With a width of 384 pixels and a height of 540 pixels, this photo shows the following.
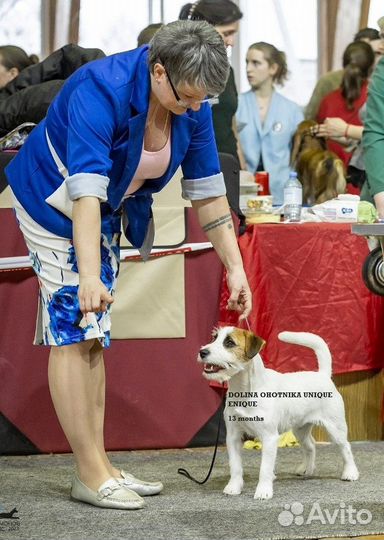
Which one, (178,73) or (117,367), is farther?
(117,367)

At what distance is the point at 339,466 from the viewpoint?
3133mm

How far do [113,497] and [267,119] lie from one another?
2873mm

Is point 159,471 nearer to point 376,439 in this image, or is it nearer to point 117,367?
point 117,367

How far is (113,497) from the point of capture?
8.20 ft

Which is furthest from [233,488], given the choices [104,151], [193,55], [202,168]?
[193,55]

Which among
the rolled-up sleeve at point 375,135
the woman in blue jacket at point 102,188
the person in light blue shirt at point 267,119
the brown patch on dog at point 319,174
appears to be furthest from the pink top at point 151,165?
the person in light blue shirt at point 267,119

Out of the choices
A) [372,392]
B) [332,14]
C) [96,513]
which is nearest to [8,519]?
[96,513]

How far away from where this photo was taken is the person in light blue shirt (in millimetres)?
4980

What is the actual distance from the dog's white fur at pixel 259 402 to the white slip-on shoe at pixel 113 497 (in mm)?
296

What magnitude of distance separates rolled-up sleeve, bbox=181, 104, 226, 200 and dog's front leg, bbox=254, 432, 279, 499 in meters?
0.63

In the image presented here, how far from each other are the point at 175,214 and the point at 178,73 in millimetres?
1210

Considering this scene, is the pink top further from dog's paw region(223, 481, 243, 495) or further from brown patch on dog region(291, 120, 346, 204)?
brown patch on dog region(291, 120, 346, 204)

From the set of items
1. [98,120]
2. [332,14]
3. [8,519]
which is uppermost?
[332,14]

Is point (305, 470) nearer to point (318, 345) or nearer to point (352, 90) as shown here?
point (318, 345)
